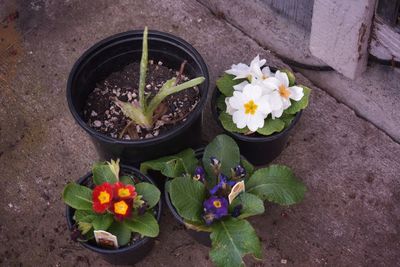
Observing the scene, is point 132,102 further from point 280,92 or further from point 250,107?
point 280,92

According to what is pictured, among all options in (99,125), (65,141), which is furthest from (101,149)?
(65,141)

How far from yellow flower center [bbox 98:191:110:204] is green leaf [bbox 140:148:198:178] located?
22cm

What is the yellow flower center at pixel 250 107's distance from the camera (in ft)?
6.79

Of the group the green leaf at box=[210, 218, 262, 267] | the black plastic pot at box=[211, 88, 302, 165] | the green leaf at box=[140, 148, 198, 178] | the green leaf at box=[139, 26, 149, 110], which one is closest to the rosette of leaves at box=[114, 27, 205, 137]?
the green leaf at box=[139, 26, 149, 110]

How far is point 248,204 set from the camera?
198 cm

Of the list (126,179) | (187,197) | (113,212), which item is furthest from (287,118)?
(113,212)

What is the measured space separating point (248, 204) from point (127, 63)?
74 cm

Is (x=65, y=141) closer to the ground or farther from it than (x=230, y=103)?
closer to the ground

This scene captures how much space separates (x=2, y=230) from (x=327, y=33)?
142 centimetres

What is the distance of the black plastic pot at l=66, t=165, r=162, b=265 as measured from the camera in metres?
1.98

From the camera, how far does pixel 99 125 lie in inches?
86.0

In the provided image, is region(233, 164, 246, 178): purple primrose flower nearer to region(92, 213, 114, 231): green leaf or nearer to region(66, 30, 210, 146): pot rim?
region(66, 30, 210, 146): pot rim

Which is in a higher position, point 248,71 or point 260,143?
point 248,71

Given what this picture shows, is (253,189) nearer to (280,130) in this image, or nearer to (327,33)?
(280,130)
